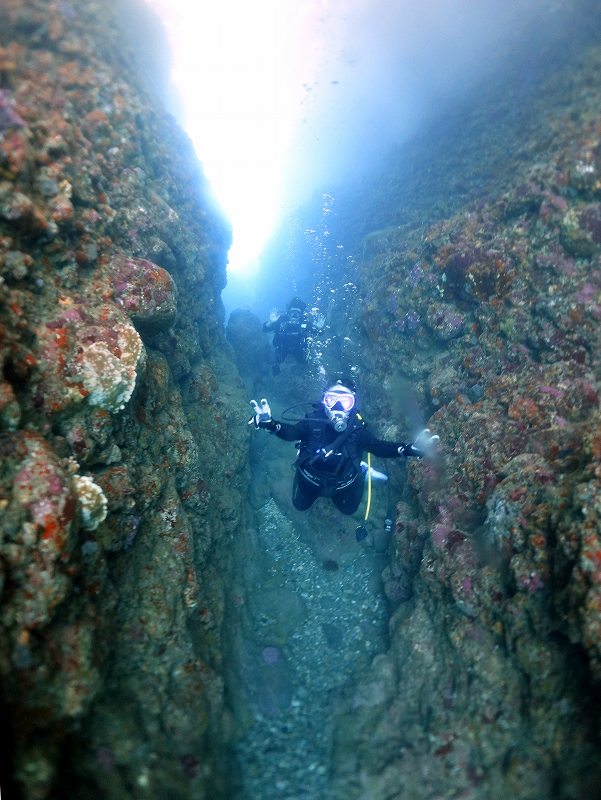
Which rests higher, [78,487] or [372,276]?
[372,276]

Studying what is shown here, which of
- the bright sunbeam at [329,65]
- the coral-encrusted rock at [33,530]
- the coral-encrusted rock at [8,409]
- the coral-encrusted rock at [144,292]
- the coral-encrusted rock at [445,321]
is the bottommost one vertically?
Result: the coral-encrusted rock at [33,530]

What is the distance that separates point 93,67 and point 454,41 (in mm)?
18318

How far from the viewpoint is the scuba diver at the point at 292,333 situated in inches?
570

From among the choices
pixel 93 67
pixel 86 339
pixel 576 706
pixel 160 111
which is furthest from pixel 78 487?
pixel 160 111

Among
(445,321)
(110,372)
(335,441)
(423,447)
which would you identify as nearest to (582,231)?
(445,321)

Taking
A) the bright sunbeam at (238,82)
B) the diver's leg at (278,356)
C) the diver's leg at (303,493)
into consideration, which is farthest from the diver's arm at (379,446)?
the bright sunbeam at (238,82)

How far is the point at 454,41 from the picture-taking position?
18969 millimetres

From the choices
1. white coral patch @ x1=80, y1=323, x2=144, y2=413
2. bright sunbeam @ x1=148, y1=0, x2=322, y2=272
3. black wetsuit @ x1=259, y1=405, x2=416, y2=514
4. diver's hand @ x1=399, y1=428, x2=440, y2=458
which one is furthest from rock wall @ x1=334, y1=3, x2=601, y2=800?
bright sunbeam @ x1=148, y1=0, x2=322, y2=272

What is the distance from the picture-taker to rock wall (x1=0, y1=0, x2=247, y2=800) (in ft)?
11.3

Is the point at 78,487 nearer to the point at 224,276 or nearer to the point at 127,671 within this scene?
the point at 127,671

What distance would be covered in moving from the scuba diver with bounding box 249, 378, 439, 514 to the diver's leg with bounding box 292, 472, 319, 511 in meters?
0.04

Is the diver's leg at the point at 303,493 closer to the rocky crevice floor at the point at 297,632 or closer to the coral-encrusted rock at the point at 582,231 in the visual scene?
the rocky crevice floor at the point at 297,632

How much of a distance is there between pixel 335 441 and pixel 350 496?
61.6 inches

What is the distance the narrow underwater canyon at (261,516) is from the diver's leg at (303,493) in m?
1.23
